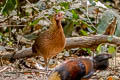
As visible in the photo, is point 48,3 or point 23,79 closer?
point 23,79

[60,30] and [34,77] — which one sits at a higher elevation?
[60,30]

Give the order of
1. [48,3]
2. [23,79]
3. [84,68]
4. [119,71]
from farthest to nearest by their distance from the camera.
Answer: [48,3]
[119,71]
[23,79]
[84,68]

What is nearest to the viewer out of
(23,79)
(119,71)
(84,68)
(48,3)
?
(84,68)

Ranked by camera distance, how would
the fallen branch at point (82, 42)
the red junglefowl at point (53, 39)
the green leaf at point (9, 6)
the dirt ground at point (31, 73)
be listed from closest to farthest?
the dirt ground at point (31, 73)
the red junglefowl at point (53, 39)
the fallen branch at point (82, 42)
the green leaf at point (9, 6)

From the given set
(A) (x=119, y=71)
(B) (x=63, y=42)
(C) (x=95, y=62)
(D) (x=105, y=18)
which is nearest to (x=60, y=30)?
(B) (x=63, y=42)

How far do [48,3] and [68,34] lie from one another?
1.97 feet

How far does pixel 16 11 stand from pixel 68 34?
3.22 ft

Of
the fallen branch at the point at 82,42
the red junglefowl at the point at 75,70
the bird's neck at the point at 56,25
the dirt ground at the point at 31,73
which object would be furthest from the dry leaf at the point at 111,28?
the red junglefowl at the point at 75,70

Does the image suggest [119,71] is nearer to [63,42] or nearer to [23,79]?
[63,42]

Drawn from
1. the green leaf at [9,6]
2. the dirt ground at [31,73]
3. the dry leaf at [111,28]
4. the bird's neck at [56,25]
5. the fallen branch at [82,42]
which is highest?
the green leaf at [9,6]

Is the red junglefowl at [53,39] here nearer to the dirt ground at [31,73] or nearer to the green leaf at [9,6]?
the dirt ground at [31,73]

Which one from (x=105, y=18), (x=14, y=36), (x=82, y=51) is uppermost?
(x=105, y=18)


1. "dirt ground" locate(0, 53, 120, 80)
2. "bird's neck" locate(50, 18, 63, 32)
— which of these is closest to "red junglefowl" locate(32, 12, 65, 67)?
"bird's neck" locate(50, 18, 63, 32)

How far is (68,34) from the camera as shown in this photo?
548cm
